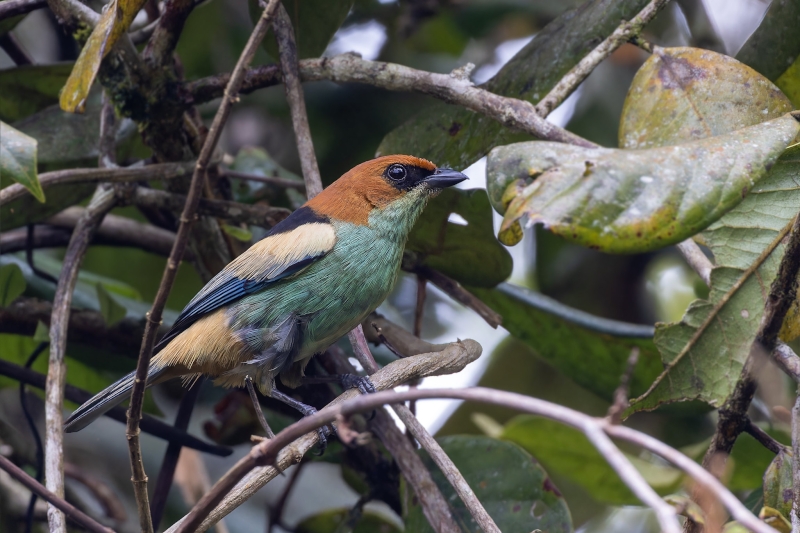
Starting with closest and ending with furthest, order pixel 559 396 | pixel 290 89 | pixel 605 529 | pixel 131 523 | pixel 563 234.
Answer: pixel 563 234, pixel 290 89, pixel 131 523, pixel 559 396, pixel 605 529

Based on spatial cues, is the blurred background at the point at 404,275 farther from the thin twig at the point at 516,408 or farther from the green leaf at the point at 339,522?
the thin twig at the point at 516,408

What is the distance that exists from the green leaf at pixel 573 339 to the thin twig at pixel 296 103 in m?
0.98

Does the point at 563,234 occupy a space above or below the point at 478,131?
below

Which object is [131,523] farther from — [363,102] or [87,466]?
[363,102]

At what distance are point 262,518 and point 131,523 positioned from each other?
0.70 meters

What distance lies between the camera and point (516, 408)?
119cm

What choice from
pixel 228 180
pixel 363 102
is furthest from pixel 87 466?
pixel 363 102

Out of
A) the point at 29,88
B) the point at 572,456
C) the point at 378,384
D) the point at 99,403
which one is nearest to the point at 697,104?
the point at 378,384

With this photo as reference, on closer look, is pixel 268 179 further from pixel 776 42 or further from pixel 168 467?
pixel 776 42

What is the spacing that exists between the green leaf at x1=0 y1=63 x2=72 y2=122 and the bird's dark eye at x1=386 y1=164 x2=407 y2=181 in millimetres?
1418

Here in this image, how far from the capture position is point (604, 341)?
132 inches

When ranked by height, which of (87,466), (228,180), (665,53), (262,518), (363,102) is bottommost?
(262,518)

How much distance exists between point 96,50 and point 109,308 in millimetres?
1176

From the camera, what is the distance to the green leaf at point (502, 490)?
9.14ft
